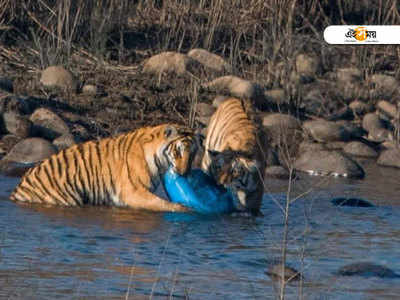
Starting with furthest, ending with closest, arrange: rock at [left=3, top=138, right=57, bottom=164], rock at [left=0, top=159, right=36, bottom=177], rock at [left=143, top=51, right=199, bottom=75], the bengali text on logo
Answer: rock at [left=143, top=51, right=199, bottom=75], the bengali text on logo, rock at [left=3, top=138, right=57, bottom=164], rock at [left=0, top=159, right=36, bottom=177]

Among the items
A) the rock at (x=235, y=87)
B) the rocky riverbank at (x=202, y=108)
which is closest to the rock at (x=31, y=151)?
the rocky riverbank at (x=202, y=108)

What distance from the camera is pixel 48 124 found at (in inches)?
480

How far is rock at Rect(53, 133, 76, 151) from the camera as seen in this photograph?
11711mm

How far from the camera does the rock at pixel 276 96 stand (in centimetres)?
1400

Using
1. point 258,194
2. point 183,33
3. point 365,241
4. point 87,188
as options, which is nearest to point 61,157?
point 87,188

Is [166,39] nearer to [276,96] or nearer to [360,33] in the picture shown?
[276,96]

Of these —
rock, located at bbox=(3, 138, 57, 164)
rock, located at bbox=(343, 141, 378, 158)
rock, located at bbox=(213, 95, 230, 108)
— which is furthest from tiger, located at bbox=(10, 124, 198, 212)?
rock, located at bbox=(343, 141, 378, 158)

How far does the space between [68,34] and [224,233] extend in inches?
245

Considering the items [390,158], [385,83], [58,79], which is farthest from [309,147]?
[58,79]

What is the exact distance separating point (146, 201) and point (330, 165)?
10.3 feet

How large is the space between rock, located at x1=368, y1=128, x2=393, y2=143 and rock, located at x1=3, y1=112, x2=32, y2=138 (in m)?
4.35

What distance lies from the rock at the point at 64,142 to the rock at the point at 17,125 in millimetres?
367

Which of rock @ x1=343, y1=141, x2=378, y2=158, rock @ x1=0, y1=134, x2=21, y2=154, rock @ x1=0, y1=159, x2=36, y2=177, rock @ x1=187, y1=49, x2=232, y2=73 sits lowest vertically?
rock @ x1=343, y1=141, x2=378, y2=158

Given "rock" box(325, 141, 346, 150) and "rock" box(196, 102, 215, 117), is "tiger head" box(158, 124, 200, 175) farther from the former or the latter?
"rock" box(325, 141, 346, 150)
